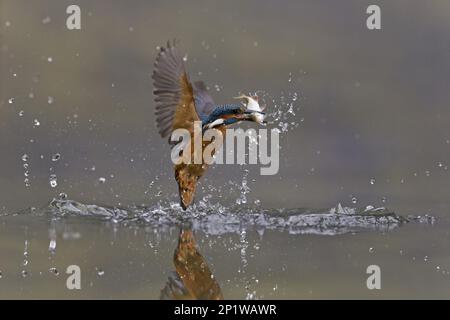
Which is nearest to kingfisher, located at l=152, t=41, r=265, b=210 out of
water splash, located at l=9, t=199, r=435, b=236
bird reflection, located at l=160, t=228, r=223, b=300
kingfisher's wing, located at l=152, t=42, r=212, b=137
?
kingfisher's wing, located at l=152, t=42, r=212, b=137

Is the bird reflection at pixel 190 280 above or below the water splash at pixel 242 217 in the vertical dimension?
below

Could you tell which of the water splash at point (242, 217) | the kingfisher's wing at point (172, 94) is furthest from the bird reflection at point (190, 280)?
the kingfisher's wing at point (172, 94)

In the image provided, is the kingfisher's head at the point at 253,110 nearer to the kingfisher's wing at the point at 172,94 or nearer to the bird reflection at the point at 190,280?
the kingfisher's wing at the point at 172,94

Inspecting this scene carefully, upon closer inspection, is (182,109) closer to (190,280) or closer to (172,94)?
(172,94)

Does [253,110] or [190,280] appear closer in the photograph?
[190,280]

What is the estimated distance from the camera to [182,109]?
5.38 meters

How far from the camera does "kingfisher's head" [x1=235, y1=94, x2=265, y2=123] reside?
5.25 meters

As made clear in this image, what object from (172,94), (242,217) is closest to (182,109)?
(172,94)

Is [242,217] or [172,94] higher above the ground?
[172,94]

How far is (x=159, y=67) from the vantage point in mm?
5305

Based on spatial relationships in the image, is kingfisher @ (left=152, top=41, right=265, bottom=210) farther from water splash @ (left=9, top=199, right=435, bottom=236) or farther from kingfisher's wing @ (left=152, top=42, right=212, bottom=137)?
water splash @ (left=9, top=199, right=435, bottom=236)

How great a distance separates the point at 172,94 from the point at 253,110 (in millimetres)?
602

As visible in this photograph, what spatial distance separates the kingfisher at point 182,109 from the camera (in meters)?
5.28

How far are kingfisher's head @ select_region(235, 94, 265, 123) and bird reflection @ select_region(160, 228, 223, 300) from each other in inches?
59.6
